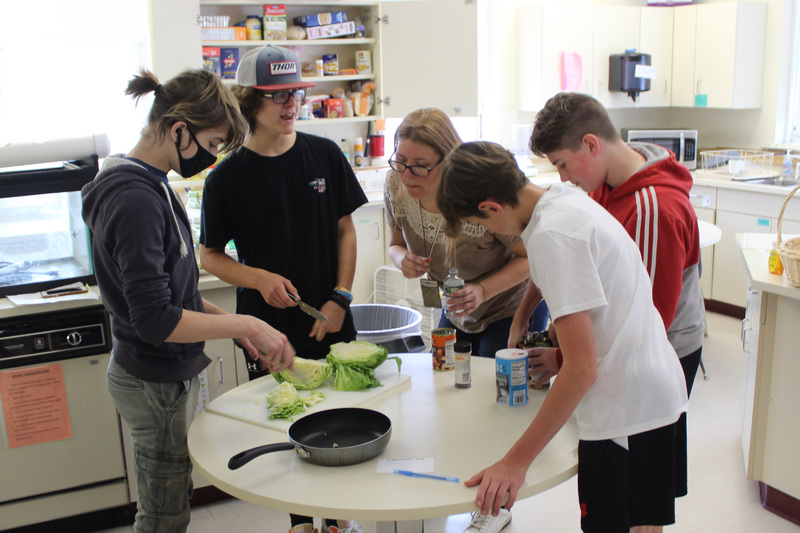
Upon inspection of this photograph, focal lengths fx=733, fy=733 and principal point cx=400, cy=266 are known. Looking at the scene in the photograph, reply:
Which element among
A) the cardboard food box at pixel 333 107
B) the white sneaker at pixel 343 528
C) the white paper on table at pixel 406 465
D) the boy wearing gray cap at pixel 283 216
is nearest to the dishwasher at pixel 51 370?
the boy wearing gray cap at pixel 283 216

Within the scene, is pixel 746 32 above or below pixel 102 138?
above

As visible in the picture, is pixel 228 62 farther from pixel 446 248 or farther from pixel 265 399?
pixel 265 399

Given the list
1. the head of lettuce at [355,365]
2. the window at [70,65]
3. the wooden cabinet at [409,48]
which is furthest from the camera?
the wooden cabinet at [409,48]

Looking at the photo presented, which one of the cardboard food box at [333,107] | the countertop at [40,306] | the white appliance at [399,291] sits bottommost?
the white appliance at [399,291]

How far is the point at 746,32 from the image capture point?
5.37 meters

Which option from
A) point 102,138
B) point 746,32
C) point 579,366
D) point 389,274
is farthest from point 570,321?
point 746,32

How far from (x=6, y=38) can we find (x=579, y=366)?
150 inches

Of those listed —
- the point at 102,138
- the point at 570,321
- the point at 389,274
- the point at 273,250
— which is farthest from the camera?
the point at 389,274

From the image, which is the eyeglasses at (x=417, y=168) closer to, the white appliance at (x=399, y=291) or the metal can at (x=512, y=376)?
the metal can at (x=512, y=376)

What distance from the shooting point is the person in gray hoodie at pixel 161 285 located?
1597 mm

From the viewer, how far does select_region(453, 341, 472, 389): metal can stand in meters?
1.96

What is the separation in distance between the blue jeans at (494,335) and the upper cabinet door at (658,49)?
12.7 ft

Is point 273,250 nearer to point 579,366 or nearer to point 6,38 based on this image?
point 579,366

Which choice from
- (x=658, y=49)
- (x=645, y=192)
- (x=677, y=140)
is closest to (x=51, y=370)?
(x=645, y=192)
